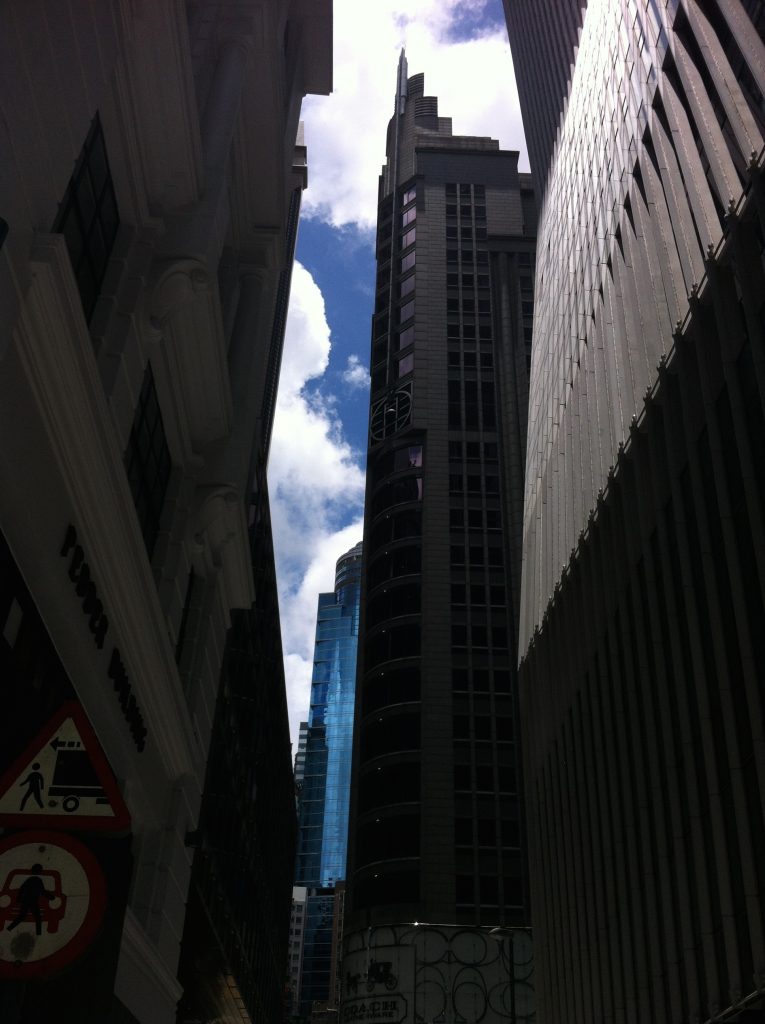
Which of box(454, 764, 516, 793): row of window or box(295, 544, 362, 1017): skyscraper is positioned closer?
box(454, 764, 516, 793): row of window

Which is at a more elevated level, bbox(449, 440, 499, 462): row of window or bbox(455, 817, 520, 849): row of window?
bbox(449, 440, 499, 462): row of window

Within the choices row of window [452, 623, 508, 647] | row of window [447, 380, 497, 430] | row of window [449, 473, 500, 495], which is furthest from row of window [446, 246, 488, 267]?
row of window [452, 623, 508, 647]

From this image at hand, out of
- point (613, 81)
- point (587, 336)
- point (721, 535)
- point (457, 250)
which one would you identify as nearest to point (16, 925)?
point (721, 535)

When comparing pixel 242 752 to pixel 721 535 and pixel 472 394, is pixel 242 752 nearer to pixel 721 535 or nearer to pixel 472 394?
pixel 721 535

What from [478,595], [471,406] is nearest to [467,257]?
[471,406]

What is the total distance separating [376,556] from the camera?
76.2 m

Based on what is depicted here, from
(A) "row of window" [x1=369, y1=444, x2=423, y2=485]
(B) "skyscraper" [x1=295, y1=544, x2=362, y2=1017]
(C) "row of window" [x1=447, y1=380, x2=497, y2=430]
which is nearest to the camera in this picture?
(A) "row of window" [x1=369, y1=444, x2=423, y2=485]

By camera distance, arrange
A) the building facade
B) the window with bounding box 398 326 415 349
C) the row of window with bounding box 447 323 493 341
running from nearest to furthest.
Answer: the building facade → the row of window with bounding box 447 323 493 341 → the window with bounding box 398 326 415 349

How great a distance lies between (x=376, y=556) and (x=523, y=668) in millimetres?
34801

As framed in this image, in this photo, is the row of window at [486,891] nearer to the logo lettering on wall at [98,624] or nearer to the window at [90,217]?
the logo lettering on wall at [98,624]

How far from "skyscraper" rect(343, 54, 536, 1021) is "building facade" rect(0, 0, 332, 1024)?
32.9 metres

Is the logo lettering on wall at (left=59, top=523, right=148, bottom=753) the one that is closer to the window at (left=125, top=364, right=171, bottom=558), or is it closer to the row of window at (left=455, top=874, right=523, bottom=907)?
the window at (left=125, top=364, right=171, bottom=558)

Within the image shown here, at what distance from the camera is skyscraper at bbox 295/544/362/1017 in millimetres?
161250

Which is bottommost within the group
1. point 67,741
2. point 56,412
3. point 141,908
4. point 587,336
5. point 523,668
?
point 67,741
